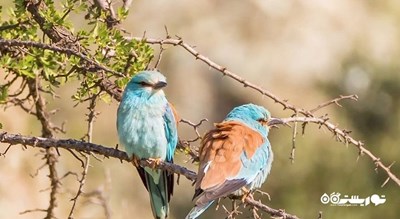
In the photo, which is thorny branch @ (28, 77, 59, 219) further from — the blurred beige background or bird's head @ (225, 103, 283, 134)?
the blurred beige background

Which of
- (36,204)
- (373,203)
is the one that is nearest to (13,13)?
(36,204)

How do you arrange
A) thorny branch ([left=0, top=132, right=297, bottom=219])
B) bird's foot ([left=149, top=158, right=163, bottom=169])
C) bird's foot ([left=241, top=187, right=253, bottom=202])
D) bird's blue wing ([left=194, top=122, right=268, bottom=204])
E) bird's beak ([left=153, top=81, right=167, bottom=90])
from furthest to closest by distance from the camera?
bird's beak ([left=153, top=81, right=167, bottom=90]) < bird's foot ([left=149, top=158, right=163, bottom=169]) < bird's blue wing ([left=194, top=122, right=268, bottom=204]) < bird's foot ([left=241, top=187, right=253, bottom=202]) < thorny branch ([left=0, top=132, right=297, bottom=219])

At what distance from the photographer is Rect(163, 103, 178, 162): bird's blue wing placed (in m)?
4.09

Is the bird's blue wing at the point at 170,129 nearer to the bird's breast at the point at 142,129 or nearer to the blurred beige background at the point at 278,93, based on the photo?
the bird's breast at the point at 142,129

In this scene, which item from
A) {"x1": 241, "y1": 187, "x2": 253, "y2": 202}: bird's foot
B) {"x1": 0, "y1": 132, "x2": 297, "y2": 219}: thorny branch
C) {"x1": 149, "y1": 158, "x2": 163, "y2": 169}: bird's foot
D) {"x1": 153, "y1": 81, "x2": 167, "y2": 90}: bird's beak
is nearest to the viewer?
{"x1": 0, "y1": 132, "x2": 297, "y2": 219}: thorny branch

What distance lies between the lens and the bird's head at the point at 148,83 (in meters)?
4.11

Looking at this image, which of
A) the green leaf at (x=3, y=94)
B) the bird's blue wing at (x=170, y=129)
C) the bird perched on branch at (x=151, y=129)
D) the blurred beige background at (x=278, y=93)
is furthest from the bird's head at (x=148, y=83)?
the blurred beige background at (x=278, y=93)

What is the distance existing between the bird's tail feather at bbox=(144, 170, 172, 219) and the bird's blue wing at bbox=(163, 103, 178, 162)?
158 millimetres

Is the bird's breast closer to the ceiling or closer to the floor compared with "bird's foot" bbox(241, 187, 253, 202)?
closer to the ceiling

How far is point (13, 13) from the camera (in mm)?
3967

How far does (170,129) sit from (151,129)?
10 cm

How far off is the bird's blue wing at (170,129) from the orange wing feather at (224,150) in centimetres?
17

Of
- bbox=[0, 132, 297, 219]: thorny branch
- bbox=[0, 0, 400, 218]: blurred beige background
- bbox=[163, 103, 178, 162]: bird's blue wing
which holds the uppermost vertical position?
bbox=[0, 0, 400, 218]: blurred beige background

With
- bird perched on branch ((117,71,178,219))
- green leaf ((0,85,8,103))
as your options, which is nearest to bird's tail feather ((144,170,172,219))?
bird perched on branch ((117,71,178,219))
